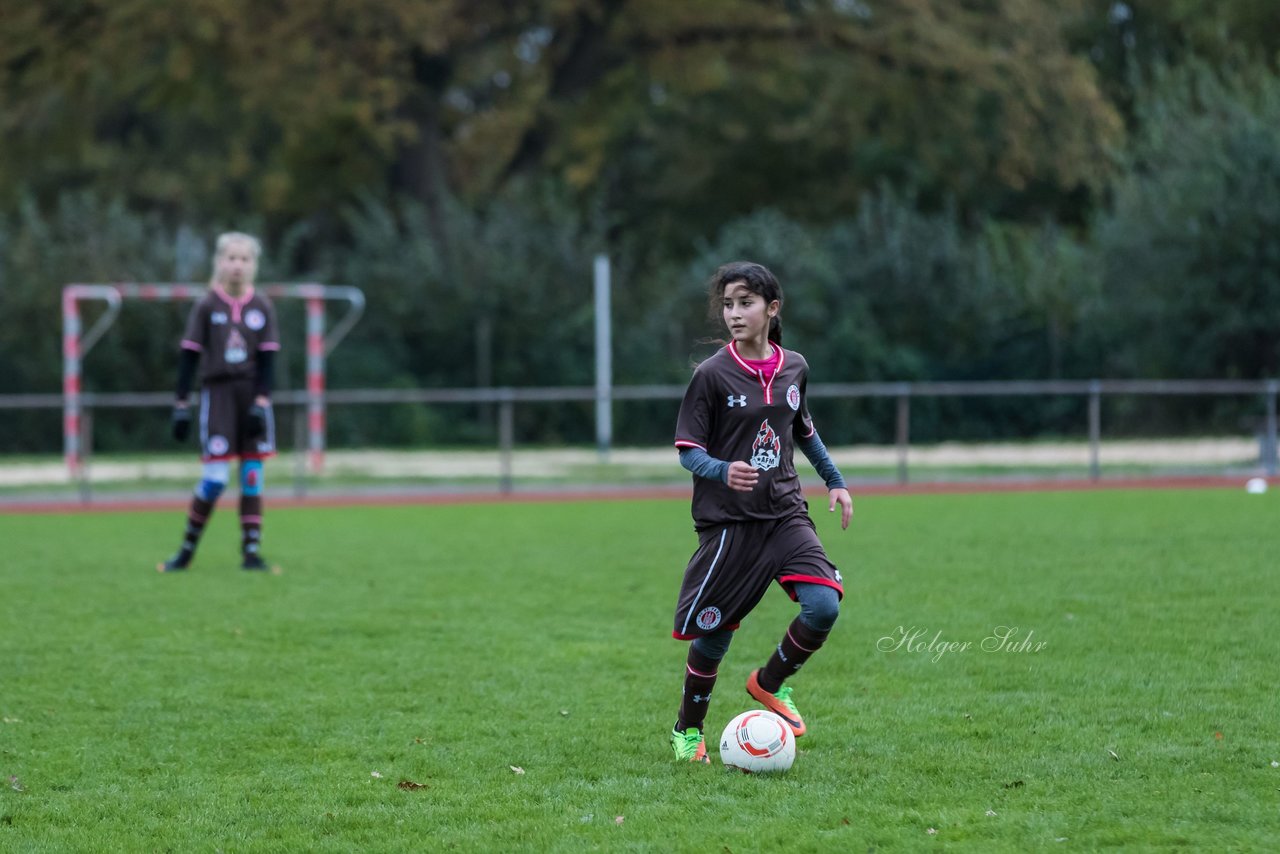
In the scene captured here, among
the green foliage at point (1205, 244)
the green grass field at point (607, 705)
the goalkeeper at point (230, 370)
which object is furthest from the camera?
the green foliage at point (1205, 244)

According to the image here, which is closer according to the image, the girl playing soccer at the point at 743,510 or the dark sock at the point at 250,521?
the girl playing soccer at the point at 743,510

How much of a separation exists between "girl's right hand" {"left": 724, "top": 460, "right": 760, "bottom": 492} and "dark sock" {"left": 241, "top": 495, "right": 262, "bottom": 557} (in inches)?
254

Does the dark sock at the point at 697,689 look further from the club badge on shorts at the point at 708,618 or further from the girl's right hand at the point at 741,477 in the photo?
the girl's right hand at the point at 741,477

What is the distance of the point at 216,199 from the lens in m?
37.9

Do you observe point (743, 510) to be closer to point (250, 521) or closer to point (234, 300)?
point (234, 300)

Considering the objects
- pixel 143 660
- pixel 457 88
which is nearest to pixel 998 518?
pixel 143 660

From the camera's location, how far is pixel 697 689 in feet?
18.8

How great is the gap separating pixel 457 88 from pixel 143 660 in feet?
94.4

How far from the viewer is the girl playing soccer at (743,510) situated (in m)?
5.61

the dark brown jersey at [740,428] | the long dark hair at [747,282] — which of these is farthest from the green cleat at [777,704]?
the long dark hair at [747,282]

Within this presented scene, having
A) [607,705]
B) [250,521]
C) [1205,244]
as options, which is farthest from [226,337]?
[1205,244]

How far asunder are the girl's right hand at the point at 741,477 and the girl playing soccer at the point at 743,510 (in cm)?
16

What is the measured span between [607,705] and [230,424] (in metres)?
4.97

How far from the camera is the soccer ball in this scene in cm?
541
